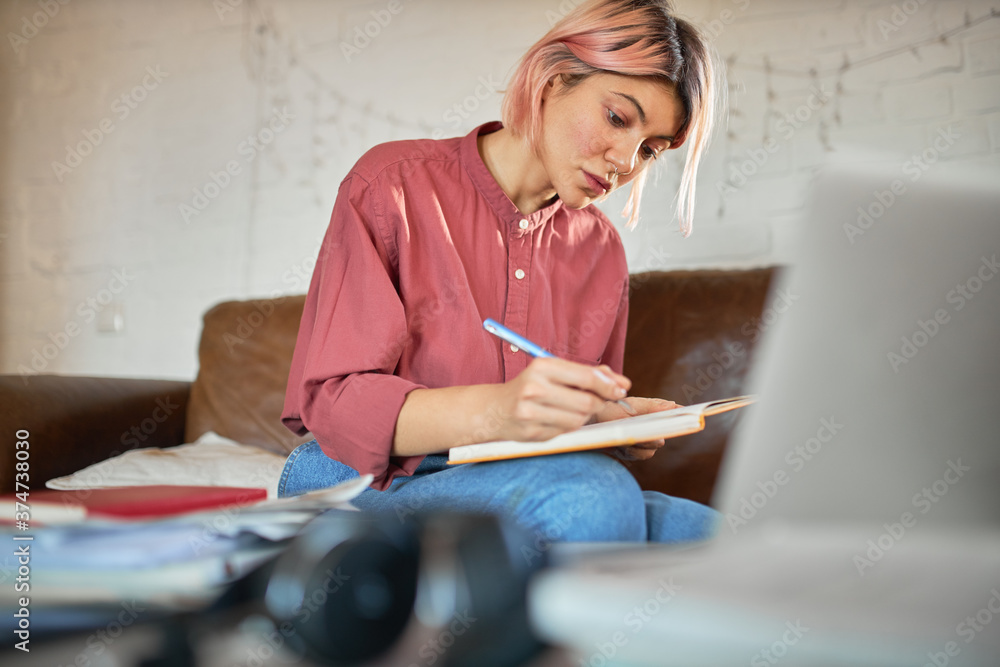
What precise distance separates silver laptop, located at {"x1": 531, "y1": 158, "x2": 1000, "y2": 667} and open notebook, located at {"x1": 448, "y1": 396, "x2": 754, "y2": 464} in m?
0.13

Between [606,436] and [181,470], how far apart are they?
966mm

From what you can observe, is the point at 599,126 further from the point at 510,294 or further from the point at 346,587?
the point at 346,587

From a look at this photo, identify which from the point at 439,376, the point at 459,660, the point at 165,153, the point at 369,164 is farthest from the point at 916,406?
the point at 165,153

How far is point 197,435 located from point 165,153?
111 centimetres

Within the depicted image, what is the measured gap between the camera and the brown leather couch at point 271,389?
1265 mm

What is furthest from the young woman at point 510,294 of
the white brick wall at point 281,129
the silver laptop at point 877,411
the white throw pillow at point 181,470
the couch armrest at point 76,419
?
the white brick wall at point 281,129

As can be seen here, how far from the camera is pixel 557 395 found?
595mm

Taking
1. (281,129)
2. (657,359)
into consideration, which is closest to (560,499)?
(657,359)

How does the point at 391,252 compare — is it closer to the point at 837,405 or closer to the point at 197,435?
the point at 837,405

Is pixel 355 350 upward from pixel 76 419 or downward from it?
upward

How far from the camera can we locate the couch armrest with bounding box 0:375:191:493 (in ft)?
3.92

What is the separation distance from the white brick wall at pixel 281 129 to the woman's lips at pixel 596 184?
2.64 ft

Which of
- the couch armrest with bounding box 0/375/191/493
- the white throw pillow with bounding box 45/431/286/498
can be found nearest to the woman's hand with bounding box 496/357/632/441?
the white throw pillow with bounding box 45/431/286/498

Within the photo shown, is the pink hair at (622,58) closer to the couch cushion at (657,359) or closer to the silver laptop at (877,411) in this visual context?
the couch cushion at (657,359)
